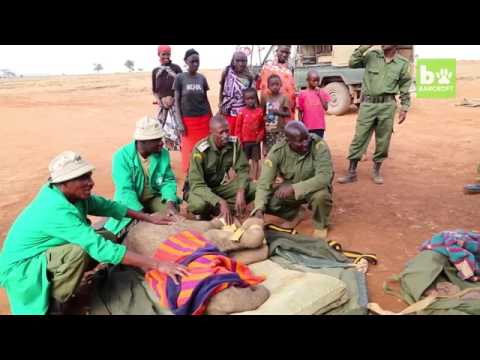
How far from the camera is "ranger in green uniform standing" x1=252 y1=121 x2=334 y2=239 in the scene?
148 inches

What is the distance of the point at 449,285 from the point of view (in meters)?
2.78

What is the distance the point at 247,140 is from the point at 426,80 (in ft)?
40.2

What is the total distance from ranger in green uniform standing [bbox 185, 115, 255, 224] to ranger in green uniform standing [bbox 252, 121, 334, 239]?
294 millimetres

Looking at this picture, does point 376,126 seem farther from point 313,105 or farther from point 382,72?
point 313,105

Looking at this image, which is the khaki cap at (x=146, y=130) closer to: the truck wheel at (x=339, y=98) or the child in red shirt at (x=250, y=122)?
the child in red shirt at (x=250, y=122)

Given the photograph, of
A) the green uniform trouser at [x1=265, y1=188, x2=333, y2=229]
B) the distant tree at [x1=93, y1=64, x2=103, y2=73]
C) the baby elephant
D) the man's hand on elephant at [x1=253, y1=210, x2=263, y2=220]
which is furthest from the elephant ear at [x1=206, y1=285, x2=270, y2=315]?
the distant tree at [x1=93, y1=64, x2=103, y2=73]

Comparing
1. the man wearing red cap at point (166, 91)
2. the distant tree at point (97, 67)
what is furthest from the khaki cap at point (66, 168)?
the distant tree at point (97, 67)

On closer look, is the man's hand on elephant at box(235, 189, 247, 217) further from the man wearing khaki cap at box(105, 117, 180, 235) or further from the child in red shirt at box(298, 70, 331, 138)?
the child in red shirt at box(298, 70, 331, 138)

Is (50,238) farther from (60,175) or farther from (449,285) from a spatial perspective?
(449,285)

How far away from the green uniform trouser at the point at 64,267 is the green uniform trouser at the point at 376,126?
3885 millimetres

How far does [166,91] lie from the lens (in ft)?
18.6

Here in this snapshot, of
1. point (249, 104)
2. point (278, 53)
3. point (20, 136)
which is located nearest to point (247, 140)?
point (249, 104)

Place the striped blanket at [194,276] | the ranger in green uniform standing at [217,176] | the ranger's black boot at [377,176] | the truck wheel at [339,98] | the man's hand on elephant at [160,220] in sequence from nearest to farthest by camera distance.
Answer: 1. the striped blanket at [194,276]
2. the man's hand on elephant at [160,220]
3. the ranger in green uniform standing at [217,176]
4. the ranger's black boot at [377,176]
5. the truck wheel at [339,98]

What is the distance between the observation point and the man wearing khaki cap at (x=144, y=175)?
3469 mm
